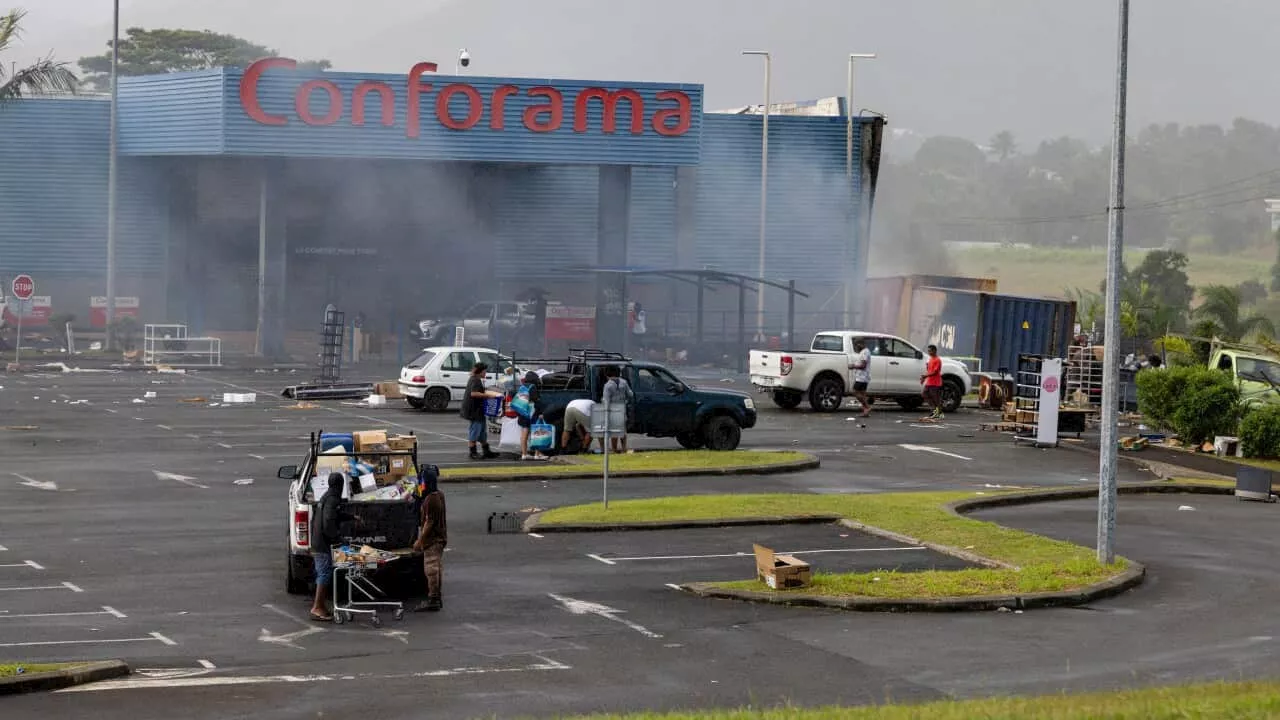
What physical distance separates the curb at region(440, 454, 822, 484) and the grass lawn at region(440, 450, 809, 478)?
84mm

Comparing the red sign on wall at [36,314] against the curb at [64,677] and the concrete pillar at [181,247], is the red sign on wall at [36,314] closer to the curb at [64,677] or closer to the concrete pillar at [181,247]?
the concrete pillar at [181,247]

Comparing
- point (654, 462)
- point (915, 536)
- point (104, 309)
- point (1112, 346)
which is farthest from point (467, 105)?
point (1112, 346)

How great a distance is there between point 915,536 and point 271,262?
148ft

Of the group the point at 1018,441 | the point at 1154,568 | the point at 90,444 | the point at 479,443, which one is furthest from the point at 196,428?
the point at 1154,568

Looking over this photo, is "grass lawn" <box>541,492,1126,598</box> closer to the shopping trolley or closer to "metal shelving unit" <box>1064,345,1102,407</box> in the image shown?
the shopping trolley

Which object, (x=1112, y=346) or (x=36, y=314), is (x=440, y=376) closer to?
(x=1112, y=346)

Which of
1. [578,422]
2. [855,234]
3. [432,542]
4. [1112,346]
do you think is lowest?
[432,542]

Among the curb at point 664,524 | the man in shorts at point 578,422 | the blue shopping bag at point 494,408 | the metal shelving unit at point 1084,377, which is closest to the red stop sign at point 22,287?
the blue shopping bag at point 494,408

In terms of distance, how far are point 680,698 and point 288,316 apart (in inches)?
2165

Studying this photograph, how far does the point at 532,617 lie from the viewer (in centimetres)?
1592

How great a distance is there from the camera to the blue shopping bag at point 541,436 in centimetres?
2897

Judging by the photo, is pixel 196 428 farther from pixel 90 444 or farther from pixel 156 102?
pixel 156 102

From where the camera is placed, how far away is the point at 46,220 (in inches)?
2367

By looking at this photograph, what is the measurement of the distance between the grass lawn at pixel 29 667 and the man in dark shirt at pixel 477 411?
1555 cm
